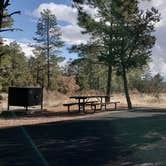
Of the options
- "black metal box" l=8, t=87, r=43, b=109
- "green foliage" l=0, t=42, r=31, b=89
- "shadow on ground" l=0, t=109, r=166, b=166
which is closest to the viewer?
"shadow on ground" l=0, t=109, r=166, b=166

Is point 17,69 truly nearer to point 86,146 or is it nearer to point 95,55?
point 95,55

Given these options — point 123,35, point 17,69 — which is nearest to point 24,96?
point 123,35

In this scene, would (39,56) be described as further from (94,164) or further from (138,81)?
(94,164)

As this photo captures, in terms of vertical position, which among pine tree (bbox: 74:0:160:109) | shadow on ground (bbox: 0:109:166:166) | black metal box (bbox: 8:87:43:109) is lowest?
shadow on ground (bbox: 0:109:166:166)

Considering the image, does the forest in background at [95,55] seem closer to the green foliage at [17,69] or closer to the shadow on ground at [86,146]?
the green foliage at [17,69]

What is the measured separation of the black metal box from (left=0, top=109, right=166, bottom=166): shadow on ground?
1309cm

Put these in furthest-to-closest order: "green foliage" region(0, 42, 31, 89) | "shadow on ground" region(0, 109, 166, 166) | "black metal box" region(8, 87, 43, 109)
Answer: "green foliage" region(0, 42, 31, 89) → "black metal box" region(8, 87, 43, 109) → "shadow on ground" region(0, 109, 166, 166)

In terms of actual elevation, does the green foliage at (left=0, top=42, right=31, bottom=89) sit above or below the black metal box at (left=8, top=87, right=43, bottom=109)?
above

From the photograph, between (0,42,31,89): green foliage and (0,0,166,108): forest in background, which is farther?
(0,42,31,89): green foliage

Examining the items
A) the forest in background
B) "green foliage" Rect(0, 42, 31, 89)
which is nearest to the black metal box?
the forest in background

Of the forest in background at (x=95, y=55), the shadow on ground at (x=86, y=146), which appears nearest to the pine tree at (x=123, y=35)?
the forest in background at (x=95, y=55)

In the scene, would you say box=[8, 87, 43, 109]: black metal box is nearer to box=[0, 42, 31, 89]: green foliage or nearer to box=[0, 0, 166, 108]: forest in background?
box=[0, 0, 166, 108]: forest in background

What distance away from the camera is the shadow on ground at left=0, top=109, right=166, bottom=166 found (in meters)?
10.6

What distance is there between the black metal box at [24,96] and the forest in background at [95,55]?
2524 mm
